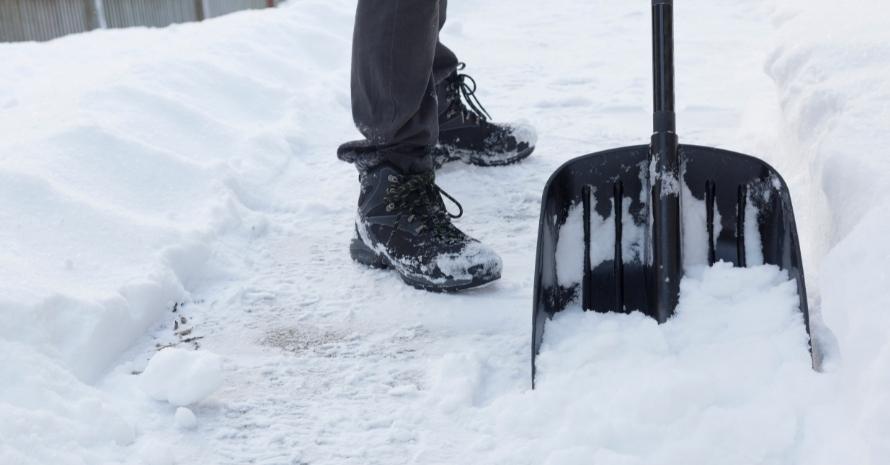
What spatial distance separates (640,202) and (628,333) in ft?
0.84

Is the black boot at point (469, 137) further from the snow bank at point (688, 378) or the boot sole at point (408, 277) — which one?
the snow bank at point (688, 378)

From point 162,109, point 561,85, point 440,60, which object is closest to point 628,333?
point 440,60

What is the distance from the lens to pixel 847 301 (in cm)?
118

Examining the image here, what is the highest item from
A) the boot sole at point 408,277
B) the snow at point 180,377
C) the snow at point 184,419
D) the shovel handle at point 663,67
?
the shovel handle at point 663,67

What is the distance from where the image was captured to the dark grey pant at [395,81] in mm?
1758

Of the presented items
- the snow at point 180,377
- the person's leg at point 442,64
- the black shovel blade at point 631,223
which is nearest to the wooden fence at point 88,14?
the person's leg at point 442,64

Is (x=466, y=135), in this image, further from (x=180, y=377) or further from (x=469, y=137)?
(x=180, y=377)

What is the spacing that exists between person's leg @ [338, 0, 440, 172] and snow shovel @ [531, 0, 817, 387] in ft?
1.58

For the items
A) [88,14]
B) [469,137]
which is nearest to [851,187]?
[469,137]

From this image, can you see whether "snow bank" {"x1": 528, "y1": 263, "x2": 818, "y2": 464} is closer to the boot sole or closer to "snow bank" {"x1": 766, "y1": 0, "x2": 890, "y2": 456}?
"snow bank" {"x1": 766, "y1": 0, "x2": 890, "y2": 456}

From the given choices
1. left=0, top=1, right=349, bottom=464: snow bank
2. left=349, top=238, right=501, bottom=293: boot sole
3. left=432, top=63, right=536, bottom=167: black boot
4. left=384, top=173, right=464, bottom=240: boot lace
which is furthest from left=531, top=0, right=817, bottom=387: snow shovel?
left=432, top=63, right=536, bottom=167: black boot

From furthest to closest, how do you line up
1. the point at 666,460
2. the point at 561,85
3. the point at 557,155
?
the point at 561,85
the point at 557,155
the point at 666,460

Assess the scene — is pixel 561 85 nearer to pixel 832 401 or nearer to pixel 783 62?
pixel 783 62

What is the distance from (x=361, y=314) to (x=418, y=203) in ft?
1.04
